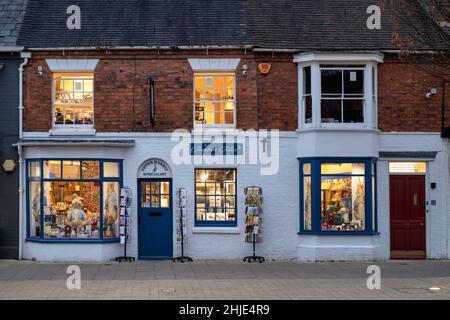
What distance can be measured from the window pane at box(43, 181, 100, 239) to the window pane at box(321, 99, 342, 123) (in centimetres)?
664

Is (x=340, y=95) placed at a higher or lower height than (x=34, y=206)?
higher

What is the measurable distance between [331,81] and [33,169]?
8.75 meters

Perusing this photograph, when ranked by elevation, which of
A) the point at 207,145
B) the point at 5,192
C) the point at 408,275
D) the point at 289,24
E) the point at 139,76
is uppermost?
the point at 289,24

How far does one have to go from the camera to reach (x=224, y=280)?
17.1 meters

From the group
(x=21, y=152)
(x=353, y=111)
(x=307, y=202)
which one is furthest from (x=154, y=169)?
(x=353, y=111)

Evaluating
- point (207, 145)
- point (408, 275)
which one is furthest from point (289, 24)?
point (408, 275)

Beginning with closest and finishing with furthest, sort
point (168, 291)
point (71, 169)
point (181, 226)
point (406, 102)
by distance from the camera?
point (168, 291) → point (181, 226) → point (71, 169) → point (406, 102)

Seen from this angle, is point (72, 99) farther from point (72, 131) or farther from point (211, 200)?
point (211, 200)

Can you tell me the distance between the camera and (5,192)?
69.0 ft

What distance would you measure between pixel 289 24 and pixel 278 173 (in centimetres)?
444

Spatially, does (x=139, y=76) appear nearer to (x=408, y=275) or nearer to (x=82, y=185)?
(x=82, y=185)

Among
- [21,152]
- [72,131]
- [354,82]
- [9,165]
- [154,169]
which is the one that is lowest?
[154,169]

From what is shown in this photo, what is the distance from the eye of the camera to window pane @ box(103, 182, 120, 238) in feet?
68.5

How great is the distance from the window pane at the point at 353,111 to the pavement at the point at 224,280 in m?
4.02
